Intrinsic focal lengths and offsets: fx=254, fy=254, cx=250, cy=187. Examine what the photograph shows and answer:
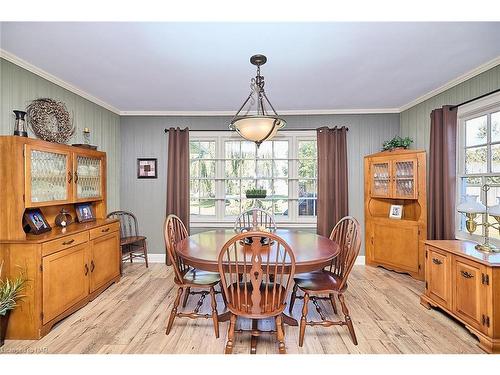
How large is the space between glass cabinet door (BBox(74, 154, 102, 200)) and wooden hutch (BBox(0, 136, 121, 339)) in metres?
0.01

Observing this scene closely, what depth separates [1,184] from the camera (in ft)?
7.00

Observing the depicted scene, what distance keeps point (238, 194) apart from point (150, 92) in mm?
2043

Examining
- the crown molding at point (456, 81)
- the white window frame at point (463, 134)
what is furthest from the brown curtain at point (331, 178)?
the white window frame at point (463, 134)

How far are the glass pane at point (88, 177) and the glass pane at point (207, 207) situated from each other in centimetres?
159

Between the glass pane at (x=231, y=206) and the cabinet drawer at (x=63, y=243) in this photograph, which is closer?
the cabinet drawer at (x=63, y=243)

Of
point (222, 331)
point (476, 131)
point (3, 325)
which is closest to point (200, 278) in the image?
point (222, 331)

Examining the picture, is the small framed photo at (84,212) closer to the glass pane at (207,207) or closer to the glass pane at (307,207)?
the glass pane at (207,207)

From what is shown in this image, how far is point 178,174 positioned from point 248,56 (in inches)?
92.0

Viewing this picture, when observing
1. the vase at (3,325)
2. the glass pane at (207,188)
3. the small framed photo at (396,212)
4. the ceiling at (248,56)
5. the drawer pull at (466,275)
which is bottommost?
the vase at (3,325)

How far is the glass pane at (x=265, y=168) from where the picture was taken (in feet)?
14.2

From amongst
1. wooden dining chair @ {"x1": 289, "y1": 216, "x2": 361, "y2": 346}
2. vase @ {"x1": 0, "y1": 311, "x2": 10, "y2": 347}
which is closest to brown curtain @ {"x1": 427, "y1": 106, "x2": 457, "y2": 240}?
wooden dining chair @ {"x1": 289, "y1": 216, "x2": 361, "y2": 346}
